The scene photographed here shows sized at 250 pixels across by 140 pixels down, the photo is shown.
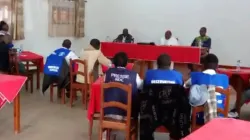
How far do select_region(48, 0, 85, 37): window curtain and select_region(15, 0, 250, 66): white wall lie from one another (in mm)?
168

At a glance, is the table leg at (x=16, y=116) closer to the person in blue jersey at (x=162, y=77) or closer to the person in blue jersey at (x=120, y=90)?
the person in blue jersey at (x=120, y=90)

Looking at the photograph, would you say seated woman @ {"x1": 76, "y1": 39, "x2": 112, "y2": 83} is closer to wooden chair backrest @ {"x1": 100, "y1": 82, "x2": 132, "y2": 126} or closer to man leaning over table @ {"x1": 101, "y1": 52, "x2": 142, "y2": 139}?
man leaning over table @ {"x1": 101, "y1": 52, "x2": 142, "y2": 139}

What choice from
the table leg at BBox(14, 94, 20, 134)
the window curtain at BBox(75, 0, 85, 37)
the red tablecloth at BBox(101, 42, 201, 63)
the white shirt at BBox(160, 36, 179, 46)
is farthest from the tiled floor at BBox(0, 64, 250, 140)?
the window curtain at BBox(75, 0, 85, 37)

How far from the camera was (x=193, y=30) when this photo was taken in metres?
9.44

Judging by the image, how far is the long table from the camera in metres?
7.00

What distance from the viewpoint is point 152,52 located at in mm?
7223

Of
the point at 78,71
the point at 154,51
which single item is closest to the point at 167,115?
the point at 78,71

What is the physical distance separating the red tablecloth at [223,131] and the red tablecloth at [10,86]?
234 centimetres

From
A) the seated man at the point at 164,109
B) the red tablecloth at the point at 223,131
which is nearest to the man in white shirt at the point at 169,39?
the seated man at the point at 164,109

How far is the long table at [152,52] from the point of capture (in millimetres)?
7000

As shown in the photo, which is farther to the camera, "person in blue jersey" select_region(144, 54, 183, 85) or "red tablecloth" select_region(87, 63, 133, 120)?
"red tablecloth" select_region(87, 63, 133, 120)

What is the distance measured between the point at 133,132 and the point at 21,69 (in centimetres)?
338

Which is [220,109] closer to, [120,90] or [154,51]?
[120,90]

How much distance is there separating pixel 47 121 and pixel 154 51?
118 inches
